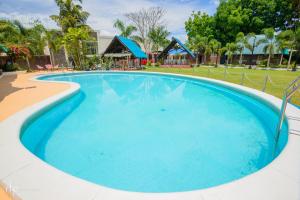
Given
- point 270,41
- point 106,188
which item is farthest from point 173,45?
point 106,188

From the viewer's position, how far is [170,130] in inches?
224

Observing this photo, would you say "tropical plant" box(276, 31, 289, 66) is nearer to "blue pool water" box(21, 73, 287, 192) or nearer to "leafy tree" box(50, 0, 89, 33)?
"blue pool water" box(21, 73, 287, 192)

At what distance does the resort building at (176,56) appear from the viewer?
3093 cm

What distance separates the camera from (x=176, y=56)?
3338 cm

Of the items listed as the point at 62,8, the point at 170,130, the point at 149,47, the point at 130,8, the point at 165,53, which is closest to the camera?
the point at 170,130

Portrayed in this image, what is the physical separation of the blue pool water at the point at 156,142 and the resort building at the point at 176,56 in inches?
956

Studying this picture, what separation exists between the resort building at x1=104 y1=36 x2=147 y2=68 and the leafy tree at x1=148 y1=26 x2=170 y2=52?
37.3 feet

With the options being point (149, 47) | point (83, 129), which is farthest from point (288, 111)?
point (149, 47)

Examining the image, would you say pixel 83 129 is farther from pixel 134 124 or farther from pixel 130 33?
pixel 130 33

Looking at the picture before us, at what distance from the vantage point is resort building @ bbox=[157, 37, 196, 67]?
30.9 metres

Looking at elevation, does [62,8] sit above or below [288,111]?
above

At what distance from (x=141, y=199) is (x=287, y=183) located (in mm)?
1956

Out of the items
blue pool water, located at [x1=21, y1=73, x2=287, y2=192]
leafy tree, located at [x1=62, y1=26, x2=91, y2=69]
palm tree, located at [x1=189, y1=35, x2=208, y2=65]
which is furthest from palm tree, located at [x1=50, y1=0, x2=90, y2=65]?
palm tree, located at [x1=189, y1=35, x2=208, y2=65]

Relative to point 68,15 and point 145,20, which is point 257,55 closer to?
point 145,20
